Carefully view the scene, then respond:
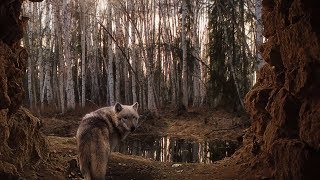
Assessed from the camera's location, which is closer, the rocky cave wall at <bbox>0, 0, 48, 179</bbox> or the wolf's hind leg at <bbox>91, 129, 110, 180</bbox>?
the rocky cave wall at <bbox>0, 0, 48, 179</bbox>

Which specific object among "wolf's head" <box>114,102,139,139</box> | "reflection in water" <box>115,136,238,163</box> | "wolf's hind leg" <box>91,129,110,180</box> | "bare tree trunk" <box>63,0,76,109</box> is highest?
"bare tree trunk" <box>63,0,76,109</box>

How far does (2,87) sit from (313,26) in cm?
502

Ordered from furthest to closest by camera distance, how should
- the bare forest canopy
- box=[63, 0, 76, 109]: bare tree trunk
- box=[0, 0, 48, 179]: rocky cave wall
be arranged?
box=[63, 0, 76, 109]: bare tree trunk → the bare forest canopy → box=[0, 0, 48, 179]: rocky cave wall

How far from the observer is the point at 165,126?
76.7ft

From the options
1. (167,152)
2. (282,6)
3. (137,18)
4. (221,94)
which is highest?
(137,18)

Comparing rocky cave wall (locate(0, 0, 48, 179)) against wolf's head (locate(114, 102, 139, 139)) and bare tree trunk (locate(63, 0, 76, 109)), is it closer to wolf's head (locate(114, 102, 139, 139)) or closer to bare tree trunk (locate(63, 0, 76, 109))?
wolf's head (locate(114, 102, 139, 139))

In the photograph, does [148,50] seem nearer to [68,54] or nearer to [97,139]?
[68,54]

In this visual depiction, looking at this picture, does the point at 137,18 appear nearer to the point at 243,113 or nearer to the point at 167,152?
the point at 243,113

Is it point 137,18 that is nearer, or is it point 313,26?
point 313,26

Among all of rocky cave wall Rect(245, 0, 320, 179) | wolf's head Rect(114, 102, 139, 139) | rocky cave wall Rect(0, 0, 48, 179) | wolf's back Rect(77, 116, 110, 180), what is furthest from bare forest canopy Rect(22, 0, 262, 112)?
rocky cave wall Rect(0, 0, 48, 179)

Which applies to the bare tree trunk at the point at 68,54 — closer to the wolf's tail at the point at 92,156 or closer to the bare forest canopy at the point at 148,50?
the bare forest canopy at the point at 148,50

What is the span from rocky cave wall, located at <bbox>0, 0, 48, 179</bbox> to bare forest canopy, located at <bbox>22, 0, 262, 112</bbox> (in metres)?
10.5

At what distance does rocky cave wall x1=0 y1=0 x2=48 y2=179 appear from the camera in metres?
7.30

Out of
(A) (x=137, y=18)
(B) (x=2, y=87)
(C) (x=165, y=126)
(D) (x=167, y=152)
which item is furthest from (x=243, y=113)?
(A) (x=137, y=18)
